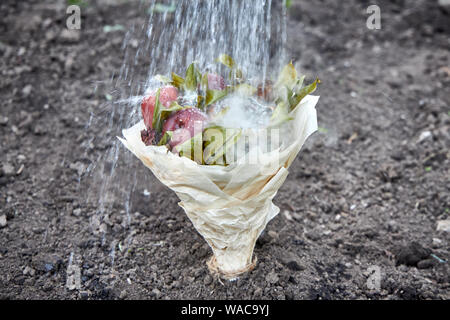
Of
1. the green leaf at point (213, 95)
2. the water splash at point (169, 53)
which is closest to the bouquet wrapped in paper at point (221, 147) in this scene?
the green leaf at point (213, 95)

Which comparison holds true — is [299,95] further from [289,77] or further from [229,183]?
A: [229,183]

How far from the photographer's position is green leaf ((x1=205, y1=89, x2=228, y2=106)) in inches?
59.6

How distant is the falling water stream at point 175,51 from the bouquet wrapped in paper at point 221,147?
78cm

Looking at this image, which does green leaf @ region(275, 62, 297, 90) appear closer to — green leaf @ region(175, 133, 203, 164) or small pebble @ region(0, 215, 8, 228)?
green leaf @ region(175, 133, 203, 164)

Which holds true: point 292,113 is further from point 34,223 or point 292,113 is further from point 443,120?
point 443,120

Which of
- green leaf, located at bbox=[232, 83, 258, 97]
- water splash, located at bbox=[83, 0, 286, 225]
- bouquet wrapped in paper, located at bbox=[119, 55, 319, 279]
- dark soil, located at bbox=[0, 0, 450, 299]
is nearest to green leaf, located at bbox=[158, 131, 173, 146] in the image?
bouquet wrapped in paper, located at bbox=[119, 55, 319, 279]

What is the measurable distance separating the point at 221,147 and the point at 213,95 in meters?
0.19

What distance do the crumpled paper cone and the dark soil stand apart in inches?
11.5

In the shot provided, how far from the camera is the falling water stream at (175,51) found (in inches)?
94.7

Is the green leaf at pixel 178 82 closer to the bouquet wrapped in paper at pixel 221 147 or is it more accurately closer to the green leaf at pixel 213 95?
the bouquet wrapped in paper at pixel 221 147

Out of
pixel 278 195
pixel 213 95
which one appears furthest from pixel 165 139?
pixel 278 195

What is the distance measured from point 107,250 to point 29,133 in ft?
2.87

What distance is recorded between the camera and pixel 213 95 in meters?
1.52

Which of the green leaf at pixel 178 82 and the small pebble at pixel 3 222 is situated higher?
the green leaf at pixel 178 82
